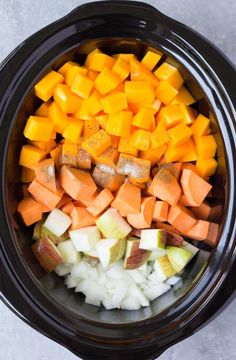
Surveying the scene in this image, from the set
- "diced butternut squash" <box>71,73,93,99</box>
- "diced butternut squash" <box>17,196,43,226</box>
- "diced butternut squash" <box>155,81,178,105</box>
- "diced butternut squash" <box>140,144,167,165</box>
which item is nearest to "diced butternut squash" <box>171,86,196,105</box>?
"diced butternut squash" <box>155,81,178,105</box>

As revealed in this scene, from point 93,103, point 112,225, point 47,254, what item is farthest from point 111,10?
point 47,254

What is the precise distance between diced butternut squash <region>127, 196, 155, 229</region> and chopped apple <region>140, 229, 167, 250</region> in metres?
0.02

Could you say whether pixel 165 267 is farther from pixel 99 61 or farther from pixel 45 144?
pixel 99 61

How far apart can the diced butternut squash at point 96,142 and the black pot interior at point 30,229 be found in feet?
0.57

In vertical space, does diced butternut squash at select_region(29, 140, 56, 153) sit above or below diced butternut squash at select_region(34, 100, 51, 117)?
below

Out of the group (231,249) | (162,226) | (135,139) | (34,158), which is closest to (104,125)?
(135,139)

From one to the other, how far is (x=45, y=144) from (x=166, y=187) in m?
0.34

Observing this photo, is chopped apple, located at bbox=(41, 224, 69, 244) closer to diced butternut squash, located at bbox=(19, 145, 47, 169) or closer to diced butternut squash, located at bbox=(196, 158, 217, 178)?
diced butternut squash, located at bbox=(19, 145, 47, 169)

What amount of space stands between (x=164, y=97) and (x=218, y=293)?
530 mm

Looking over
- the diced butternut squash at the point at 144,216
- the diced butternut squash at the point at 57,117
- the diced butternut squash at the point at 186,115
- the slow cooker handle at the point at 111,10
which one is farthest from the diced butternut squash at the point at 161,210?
the slow cooker handle at the point at 111,10

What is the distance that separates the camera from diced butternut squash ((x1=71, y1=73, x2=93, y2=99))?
1.58 m

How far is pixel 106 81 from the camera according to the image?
1.58 m

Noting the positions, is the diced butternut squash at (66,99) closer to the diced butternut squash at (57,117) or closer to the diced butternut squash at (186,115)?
the diced butternut squash at (57,117)

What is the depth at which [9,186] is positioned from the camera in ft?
5.16
